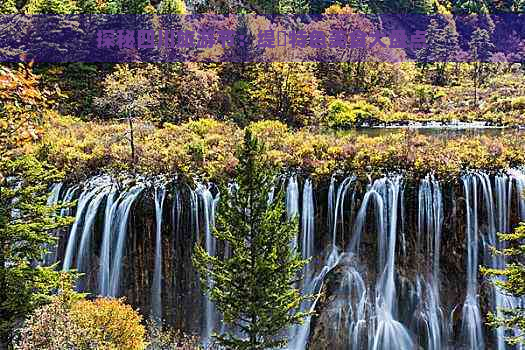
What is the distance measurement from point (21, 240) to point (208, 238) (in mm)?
9395

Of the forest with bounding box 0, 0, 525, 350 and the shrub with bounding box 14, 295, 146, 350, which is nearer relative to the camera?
the shrub with bounding box 14, 295, 146, 350

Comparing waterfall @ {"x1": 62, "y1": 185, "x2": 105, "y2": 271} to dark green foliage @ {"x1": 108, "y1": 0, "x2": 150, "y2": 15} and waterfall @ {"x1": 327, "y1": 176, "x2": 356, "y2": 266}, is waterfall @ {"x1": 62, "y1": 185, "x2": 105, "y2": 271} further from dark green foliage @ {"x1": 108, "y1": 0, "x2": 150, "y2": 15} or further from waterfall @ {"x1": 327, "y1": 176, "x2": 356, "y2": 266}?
dark green foliage @ {"x1": 108, "y1": 0, "x2": 150, "y2": 15}

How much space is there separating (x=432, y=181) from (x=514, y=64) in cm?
4357

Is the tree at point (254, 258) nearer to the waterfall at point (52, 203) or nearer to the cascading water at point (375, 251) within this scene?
the cascading water at point (375, 251)

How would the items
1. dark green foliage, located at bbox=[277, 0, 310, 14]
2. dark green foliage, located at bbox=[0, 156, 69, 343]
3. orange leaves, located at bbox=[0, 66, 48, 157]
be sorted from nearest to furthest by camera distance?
orange leaves, located at bbox=[0, 66, 48, 157]
dark green foliage, located at bbox=[0, 156, 69, 343]
dark green foliage, located at bbox=[277, 0, 310, 14]

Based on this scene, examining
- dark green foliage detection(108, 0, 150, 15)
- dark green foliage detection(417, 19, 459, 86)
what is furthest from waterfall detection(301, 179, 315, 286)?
dark green foliage detection(417, 19, 459, 86)

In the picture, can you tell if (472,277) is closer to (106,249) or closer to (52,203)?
(106,249)

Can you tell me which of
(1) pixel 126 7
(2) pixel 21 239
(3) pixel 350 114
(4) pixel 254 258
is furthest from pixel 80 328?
(1) pixel 126 7

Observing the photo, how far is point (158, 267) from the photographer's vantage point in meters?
21.8

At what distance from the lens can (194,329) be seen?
21.3m

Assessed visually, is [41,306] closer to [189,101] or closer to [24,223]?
[24,223]

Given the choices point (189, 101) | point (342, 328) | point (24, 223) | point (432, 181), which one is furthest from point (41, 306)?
point (189, 101)

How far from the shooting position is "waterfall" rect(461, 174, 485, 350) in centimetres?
1994

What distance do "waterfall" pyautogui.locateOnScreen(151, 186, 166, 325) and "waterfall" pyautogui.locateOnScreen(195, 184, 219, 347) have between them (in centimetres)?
164
